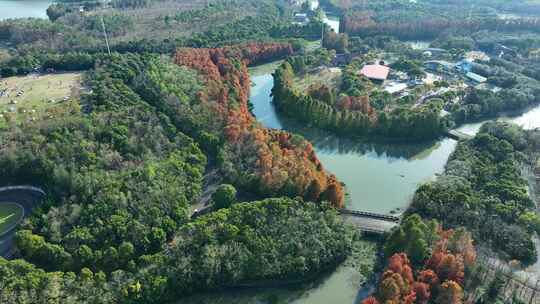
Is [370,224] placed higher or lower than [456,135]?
lower

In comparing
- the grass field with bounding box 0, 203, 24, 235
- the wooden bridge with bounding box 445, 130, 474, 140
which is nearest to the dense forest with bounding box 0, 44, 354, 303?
the grass field with bounding box 0, 203, 24, 235

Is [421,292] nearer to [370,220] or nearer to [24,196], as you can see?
[370,220]

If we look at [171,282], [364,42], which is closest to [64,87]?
[171,282]

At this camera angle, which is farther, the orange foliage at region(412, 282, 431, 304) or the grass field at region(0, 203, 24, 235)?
the grass field at region(0, 203, 24, 235)

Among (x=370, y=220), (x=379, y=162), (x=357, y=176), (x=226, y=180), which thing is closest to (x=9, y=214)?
(x=226, y=180)

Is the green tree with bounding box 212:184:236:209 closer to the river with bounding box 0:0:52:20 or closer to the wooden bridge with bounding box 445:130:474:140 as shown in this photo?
the wooden bridge with bounding box 445:130:474:140

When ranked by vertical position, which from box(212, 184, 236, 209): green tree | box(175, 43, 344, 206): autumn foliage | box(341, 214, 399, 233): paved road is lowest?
box(341, 214, 399, 233): paved road

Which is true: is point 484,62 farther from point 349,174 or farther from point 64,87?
point 64,87
